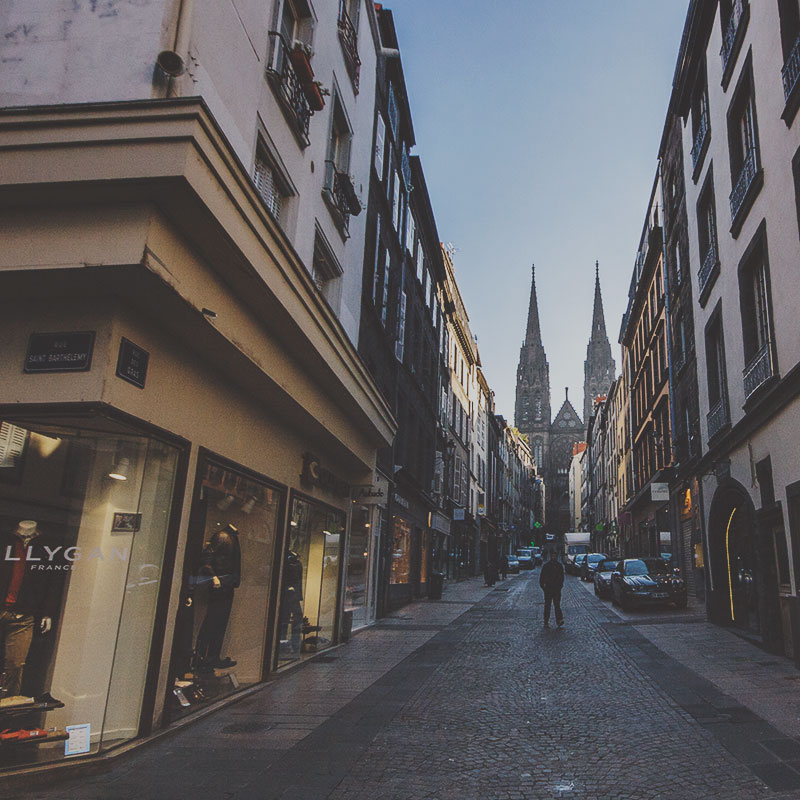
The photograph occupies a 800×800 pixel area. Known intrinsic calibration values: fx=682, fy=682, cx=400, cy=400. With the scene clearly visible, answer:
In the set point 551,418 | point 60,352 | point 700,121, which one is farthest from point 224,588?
point 551,418

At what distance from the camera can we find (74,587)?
565 cm

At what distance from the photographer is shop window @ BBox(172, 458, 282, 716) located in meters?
7.03

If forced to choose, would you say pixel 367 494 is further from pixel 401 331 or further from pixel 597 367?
pixel 597 367

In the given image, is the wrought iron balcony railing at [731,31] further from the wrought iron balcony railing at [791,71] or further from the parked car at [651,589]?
the parked car at [651,589]

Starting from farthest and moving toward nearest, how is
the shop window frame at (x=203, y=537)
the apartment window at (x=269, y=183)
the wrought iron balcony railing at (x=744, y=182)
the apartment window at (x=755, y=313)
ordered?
the wrought iron balcony railing at (x=744, y=182) → the apartment window at (x=755, y=313) → the apartment window at (x=269, y=183) → the shop window frame at (x=203, y=537)

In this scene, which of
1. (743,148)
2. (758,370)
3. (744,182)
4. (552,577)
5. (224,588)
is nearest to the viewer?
(224,588)

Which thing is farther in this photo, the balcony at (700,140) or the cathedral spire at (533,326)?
the cathedral spire at (533,326)

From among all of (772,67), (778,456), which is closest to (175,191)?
(778,456)

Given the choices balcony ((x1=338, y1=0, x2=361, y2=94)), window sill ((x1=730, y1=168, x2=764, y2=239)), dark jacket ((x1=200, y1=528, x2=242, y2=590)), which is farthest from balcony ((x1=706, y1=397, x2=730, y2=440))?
dark jacket ((x1=200, y1=528, x2=242, y2=590))

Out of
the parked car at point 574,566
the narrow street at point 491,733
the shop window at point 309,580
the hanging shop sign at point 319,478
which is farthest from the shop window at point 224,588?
the parked car at point 574,566

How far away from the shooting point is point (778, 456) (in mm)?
11352

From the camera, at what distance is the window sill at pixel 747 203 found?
12.5m

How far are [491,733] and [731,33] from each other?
1533 centimetres

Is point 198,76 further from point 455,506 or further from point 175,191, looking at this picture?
point 455,506
